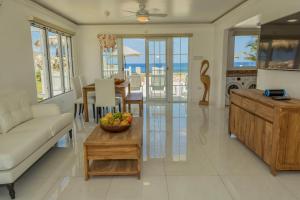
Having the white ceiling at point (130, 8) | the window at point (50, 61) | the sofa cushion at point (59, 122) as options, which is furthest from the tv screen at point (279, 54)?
the window at point (50, 61)

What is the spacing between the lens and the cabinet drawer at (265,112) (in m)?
2.58

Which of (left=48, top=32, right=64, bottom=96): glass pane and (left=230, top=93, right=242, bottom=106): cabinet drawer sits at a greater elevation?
(left=48, top=32, right=64, bottom=96): glass pane

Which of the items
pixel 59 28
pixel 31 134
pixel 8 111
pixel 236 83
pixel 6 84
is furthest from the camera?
pixel 236 83

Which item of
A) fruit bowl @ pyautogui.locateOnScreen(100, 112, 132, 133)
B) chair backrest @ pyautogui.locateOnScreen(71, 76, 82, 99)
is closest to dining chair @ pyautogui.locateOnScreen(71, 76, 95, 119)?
chair backrest @ pyautogui.locateOnScreen(71, 76, 82, 99)

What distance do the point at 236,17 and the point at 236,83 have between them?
1.97 m

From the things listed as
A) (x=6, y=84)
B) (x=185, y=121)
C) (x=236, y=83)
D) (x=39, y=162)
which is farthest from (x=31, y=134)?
(x=236, y=83)

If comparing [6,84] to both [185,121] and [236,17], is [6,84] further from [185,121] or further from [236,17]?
[236,17]

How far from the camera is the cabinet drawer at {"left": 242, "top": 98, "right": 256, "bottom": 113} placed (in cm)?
303

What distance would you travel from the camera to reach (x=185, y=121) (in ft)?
16.1

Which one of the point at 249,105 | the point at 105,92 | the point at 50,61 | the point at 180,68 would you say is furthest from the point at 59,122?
the point at 180,68

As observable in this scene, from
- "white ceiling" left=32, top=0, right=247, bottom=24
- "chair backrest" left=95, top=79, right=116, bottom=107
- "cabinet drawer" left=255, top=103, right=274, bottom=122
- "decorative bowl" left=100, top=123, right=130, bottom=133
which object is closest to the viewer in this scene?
"cabinet drawer" left=255, top=103, right=274, bottom=122

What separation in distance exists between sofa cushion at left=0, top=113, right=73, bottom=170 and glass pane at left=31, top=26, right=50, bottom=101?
5.91 feet

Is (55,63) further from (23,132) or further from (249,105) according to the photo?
(249,105)

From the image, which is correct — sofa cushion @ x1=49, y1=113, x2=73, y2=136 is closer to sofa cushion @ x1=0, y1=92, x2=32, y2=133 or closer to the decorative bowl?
sofa cushion @ x1=0, y1=92, x2=32, y2=133
